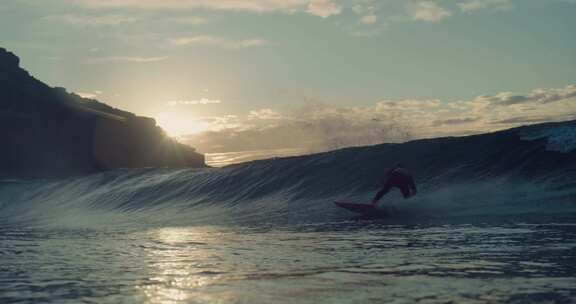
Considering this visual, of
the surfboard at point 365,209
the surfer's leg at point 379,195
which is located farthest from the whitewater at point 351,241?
the surfer's leg at point 379,195

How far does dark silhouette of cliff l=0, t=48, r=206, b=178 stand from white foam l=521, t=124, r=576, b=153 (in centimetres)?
7262

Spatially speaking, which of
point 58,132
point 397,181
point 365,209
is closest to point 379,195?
point 365,209

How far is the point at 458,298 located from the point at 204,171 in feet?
83.1

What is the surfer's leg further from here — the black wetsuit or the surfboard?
the surfboard

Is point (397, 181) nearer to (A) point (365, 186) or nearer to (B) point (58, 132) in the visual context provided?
(A) point (365, 186)

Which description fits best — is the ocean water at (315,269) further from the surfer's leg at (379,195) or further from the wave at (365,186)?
the surfer's leg at (379,195)

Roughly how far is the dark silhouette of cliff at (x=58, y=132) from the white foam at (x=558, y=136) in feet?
238

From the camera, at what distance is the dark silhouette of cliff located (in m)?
78.6

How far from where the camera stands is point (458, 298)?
173 inches

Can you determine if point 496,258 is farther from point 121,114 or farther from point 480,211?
point 121,114

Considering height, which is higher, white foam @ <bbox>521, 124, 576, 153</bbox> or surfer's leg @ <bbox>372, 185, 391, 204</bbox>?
white foam @ <bbox>521, 124, 576, 153</bbox>

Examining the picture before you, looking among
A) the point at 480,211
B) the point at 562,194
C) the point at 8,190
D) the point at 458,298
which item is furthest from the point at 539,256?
the point at 8,190

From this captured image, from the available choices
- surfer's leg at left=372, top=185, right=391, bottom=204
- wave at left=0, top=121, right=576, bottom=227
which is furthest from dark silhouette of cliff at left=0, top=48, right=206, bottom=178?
surfer's leg at left=372, top=185, right=391, bottom=204

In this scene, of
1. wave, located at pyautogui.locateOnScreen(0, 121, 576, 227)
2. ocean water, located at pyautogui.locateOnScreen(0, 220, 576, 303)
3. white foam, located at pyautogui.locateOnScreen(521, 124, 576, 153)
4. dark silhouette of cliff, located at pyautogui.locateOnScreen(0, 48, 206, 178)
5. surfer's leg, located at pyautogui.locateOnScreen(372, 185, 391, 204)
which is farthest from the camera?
dark silhouette of cliff, located at pyautogui.locateOnScreen(0, 48, 206, 178)
